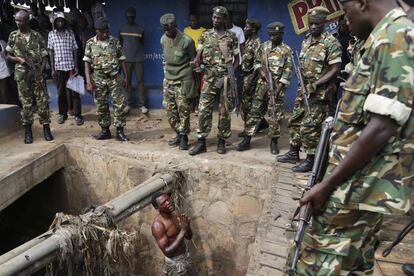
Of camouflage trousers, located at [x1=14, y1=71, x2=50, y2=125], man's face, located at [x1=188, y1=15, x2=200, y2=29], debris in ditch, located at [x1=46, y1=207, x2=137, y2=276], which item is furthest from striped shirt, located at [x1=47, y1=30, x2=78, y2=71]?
debris in ditch, located at [x1=46, y1=207, x2=137, y2=276]

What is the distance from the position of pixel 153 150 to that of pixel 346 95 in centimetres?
434

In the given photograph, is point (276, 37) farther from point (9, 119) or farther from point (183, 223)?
point (9, 119)

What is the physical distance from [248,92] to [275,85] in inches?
25.7

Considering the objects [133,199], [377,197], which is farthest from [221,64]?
[377,197]

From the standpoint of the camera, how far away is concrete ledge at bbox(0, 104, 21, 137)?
6371mm

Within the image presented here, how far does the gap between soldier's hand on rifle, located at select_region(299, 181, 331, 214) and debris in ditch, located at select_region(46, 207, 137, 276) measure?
121 inches

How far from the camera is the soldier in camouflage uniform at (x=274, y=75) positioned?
4973 mm

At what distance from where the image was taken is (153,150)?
5770 mm

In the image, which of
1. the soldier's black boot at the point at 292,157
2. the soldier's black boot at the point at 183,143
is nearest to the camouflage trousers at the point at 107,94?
the soldier's black boot at the point at 183,143

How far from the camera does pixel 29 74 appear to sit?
5.72 metres

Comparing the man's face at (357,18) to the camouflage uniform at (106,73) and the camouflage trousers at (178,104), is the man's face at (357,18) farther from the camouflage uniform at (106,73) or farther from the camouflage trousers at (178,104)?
the camouflage uniform at (106,73)

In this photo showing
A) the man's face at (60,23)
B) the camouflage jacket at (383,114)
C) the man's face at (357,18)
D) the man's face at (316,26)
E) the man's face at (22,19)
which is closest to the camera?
the camouflage jacket at (383,114)

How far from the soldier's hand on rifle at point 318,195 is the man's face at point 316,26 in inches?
118

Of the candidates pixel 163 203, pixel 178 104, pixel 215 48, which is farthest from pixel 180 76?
pixel 163 203
